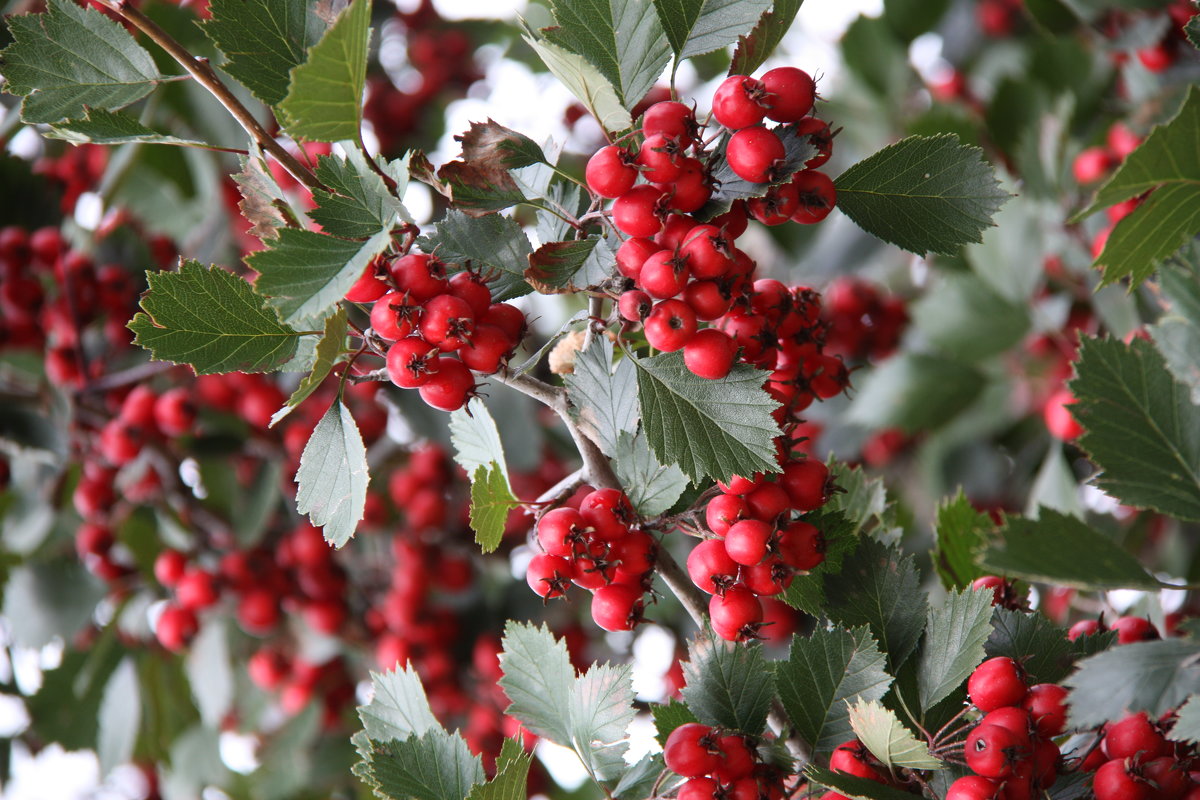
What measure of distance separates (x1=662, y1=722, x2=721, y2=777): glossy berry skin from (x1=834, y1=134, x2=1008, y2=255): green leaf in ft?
1.47

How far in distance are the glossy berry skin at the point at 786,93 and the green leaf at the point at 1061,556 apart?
357 millimetres

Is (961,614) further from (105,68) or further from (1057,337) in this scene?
(1057,337)

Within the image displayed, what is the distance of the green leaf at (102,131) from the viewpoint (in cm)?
86

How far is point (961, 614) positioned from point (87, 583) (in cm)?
182

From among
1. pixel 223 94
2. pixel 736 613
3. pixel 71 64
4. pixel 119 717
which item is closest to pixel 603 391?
pixel 736 613

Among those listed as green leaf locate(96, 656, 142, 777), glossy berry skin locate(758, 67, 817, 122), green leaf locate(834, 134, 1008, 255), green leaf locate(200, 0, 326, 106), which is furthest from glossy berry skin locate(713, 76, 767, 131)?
green leaf locate(96, 656, 142, 777)

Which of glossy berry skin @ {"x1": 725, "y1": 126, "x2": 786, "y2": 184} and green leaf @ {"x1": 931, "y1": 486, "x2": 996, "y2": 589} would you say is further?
green leaf @ {"x1": 931, "y1": 486, "x2": 996, "y2": 589}

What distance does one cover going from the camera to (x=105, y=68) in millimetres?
929

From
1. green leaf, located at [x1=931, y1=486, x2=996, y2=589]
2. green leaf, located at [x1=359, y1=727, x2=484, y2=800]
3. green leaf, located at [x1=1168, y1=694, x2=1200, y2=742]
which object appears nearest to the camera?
green leaf, located at [x1=1168, y1=694, x2=1200, y2=742]

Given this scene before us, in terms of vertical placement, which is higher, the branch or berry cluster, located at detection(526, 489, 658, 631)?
the branch

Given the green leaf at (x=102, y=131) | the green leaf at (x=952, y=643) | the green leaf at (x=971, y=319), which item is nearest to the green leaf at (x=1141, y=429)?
the green leaf at (x=952, y=643)

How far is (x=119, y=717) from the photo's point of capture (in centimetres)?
206

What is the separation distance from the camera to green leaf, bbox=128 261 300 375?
2.74 ft

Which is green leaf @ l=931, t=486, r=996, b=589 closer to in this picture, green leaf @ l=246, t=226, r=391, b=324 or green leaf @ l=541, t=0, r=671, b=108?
green leaf @ l=541, t=0, r=671, b=108
